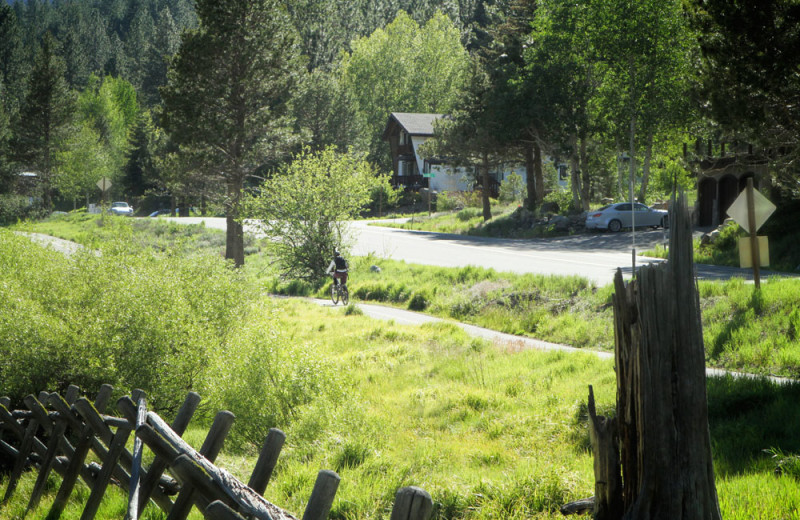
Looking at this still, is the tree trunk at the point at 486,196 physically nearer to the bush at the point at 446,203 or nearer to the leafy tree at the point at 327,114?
the bush at the point at 446,203

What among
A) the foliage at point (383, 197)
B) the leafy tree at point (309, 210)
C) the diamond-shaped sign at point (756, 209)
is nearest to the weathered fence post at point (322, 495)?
the diamond-shaped sign at point (756, 209)

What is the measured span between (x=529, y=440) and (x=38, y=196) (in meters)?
73.1

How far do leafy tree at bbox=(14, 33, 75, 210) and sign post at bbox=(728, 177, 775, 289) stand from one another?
64.0 metres

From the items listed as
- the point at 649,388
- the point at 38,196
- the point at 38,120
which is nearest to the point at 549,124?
the point at 649,388

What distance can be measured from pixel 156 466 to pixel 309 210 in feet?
74.4

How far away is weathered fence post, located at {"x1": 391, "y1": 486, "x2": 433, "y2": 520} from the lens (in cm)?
289

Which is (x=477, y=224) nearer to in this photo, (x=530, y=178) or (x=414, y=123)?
(x=530, y=178)

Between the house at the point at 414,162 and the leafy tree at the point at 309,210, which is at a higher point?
the house at the point at 414,162

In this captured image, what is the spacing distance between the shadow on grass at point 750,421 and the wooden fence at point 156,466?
178 inches

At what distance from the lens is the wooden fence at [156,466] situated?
11.3ft

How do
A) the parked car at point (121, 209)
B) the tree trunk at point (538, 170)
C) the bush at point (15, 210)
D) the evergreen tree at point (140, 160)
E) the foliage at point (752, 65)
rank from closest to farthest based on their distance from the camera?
the foliage at point (752, 65)
the tree trunk at point (538, 170)
the bush at point (15, 210)
the parked car at point (121, 209)
the evergreen tree at point (140, 160)

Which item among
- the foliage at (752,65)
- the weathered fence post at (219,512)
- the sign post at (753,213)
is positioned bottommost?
the weathered fence post at (219,512)

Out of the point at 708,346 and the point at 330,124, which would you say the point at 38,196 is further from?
the point at 708,346

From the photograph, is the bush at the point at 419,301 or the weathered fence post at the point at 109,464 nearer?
the weathered fence post at the point at 109,464
